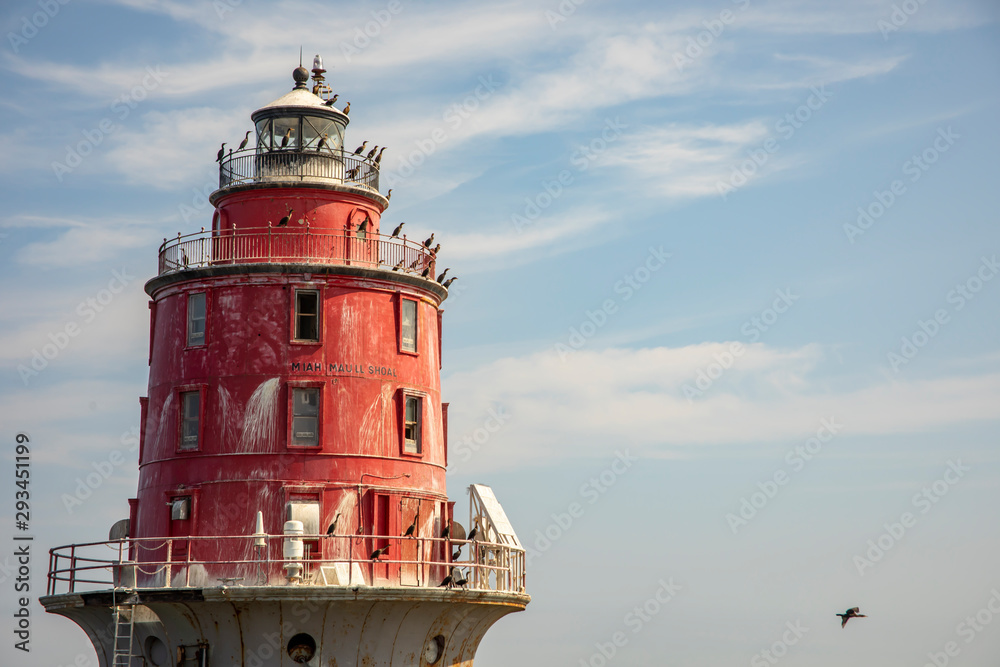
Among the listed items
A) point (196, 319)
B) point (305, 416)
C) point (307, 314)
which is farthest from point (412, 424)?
point (196, 319)

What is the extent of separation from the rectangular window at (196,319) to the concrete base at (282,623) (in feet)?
25.8

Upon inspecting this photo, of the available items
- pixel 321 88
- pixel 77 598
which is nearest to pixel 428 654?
pixel 77 598

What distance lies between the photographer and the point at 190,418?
41438 millimetres

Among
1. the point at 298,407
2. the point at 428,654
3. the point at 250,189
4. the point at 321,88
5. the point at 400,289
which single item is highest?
the point at 321,88

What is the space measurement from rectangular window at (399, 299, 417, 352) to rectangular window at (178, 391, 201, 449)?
644cm

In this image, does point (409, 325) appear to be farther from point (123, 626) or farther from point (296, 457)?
point (123, 626)

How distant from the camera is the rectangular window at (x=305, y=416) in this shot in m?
40.7

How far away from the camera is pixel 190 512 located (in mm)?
40344

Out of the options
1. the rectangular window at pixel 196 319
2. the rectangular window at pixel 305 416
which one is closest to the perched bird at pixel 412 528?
the rectangular window at pixel 305 416

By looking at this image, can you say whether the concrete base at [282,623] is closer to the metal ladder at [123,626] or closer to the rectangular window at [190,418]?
the metal ladder at [123,626]

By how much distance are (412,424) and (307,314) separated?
4.72 metres

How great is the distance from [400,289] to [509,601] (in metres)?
10.1

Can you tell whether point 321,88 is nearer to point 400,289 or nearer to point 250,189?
point 250,189

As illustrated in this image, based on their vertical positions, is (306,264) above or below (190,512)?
above
